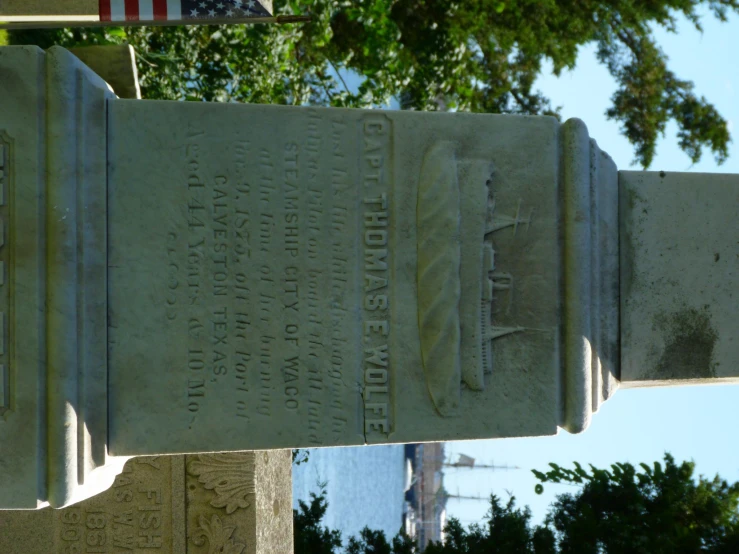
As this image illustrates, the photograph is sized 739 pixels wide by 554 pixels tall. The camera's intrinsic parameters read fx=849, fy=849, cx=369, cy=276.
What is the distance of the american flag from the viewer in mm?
5281

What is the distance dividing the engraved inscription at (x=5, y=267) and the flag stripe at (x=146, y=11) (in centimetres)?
193

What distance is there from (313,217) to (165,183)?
69 cm

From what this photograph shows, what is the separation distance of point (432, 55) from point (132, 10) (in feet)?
24.8

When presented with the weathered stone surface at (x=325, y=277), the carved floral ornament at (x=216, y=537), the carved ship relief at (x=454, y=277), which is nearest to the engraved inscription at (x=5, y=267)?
the weathered stone surface at (x=325, y=277)

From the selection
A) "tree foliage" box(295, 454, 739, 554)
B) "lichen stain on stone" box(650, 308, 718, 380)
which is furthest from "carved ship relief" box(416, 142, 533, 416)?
"tree foliage" box(295, 454, 739, 554)

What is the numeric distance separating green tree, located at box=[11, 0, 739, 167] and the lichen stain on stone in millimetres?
6113

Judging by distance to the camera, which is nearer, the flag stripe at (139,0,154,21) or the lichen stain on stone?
the lichen stain on stone

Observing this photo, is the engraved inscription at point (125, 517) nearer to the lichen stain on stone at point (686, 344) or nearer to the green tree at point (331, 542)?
the green tree at point (331, 542)

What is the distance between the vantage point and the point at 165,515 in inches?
238

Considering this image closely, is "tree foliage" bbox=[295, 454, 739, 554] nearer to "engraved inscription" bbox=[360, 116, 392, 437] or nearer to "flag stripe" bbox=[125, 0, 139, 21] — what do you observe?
"engraved inscription" bbox=[360, 116, 392, 437]

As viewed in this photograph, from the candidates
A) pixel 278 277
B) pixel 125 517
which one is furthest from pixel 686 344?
pixel 125 517

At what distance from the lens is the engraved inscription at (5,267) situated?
143 inches

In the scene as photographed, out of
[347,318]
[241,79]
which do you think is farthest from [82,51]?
[241,79]

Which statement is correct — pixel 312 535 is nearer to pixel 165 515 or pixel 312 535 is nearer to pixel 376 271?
pixel 165 515
